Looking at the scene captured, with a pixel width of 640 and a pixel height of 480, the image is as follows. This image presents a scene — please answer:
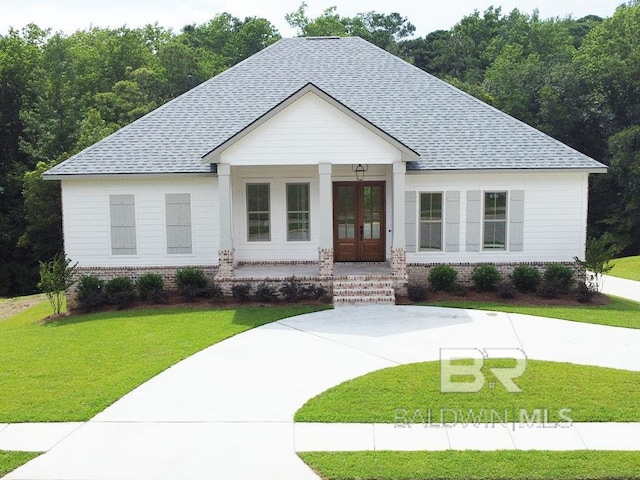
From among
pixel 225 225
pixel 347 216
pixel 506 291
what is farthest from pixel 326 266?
pixel 506 291

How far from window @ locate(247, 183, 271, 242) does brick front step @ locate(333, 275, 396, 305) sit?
3.65m

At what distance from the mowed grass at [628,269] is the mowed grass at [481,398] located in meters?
15.4

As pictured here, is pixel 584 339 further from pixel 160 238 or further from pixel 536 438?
pixel 160 238

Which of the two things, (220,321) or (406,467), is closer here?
(406,467)

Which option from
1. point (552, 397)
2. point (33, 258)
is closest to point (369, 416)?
point (552, 397)

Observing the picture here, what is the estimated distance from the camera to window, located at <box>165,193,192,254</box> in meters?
19.1

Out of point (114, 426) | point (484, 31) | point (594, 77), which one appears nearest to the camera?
point (114, 426)

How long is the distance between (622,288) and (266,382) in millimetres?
15453

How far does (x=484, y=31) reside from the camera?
68.2 meters

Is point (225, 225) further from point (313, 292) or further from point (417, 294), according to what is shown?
point (417, 294)

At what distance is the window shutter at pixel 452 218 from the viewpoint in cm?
1916

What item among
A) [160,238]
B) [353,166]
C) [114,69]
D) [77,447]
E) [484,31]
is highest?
[484,31]

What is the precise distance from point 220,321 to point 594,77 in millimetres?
33369

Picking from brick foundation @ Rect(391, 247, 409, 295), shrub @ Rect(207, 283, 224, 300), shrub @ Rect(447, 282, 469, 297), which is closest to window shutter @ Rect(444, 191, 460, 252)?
shrub @ Rect(447, 282, 469, 297)
